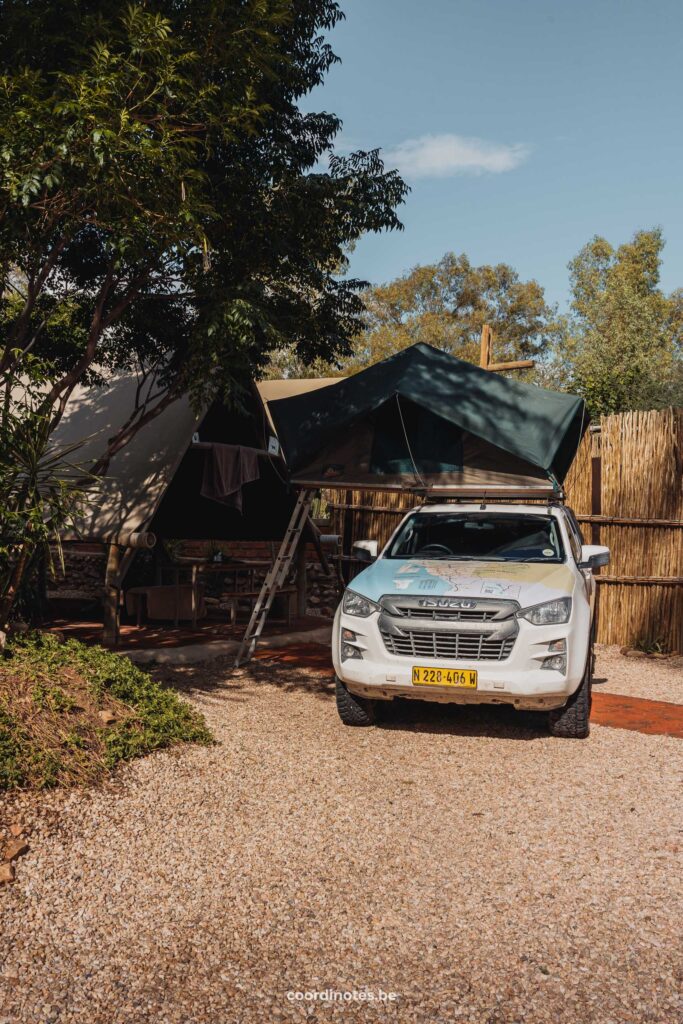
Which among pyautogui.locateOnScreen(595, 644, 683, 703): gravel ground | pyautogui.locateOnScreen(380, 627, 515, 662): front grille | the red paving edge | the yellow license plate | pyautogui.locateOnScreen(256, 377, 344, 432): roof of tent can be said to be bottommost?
pyautogui.locateOnScreen(595, 644, 683, 703): gravel ground

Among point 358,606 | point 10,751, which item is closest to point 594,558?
point 358,606

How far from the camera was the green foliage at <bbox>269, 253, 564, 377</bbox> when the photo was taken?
3944 centimetres

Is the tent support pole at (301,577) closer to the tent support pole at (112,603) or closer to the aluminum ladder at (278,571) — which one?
the aluminum ladder at (278,571)

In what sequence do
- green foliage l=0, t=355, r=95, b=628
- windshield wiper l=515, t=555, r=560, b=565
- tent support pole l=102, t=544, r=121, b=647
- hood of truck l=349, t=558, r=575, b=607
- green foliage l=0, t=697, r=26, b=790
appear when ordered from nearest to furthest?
green foliage l=0, t=697, r=26, b=790
green foliage l=0, t=355, r=95, b=628
hood of truck l=349, t=558, r=575, b=607
windshield wiper l=515, t=555, r=560, b=565
tent support pole l=102, t=544, r=121, b=647

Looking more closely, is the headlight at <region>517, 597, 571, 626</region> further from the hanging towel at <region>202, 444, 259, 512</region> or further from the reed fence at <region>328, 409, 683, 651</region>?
the hanging towel at <region>202, 444, 259, 512</region>

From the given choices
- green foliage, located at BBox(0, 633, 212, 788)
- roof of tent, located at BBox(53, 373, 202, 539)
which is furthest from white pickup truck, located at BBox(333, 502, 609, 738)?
roof of tent, located at BBox(53, 373, 202, 539)

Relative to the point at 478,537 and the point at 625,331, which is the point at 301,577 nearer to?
the point at 478,537

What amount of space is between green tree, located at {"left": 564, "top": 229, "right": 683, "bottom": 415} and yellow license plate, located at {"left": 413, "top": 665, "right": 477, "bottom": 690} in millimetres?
17085

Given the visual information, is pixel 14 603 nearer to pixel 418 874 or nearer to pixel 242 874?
pixel 242 874

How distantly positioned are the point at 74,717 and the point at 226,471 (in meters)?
7.32

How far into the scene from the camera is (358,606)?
6508mm

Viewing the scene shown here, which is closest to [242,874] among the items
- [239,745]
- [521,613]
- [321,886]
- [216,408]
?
[321,886]

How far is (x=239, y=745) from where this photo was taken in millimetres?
5988

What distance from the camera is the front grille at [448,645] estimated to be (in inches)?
239
